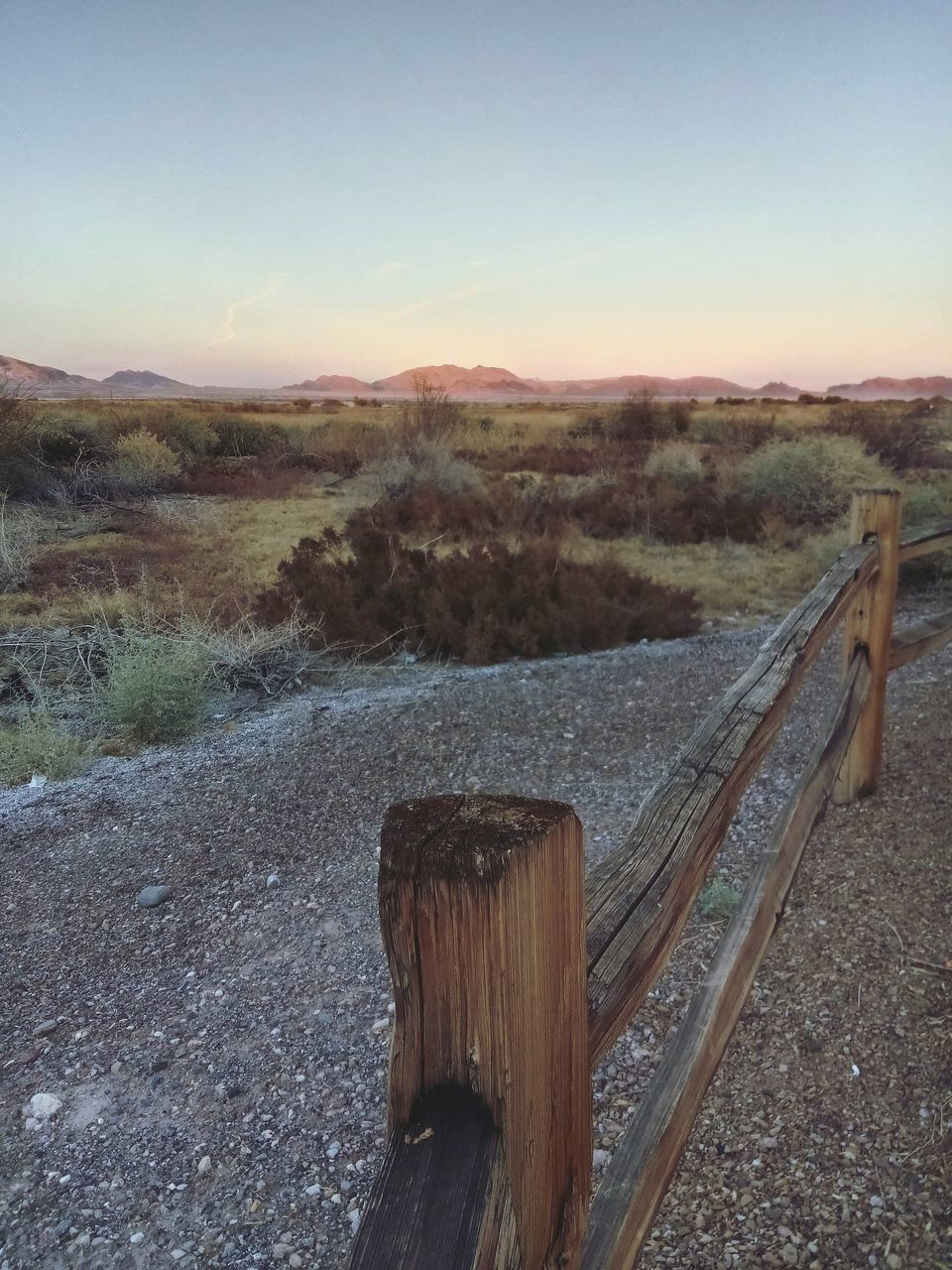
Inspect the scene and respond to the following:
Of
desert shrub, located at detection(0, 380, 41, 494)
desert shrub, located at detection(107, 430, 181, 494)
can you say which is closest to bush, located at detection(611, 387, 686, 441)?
desert shrub, located at detection(107, 430, 181, 494)

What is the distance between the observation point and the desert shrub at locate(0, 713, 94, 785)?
16.3 ft

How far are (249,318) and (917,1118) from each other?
8.33 metres

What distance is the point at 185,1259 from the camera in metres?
1.90

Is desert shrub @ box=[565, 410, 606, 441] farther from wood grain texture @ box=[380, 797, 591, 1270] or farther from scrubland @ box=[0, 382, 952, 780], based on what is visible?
wood grain texture @ box=[380, 797, 591, 1270]

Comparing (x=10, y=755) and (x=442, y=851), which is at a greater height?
(x=442, y=851)

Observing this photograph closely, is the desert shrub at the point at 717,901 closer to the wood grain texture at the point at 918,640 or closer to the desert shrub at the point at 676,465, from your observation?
the wood grain texture at the point at 918,640

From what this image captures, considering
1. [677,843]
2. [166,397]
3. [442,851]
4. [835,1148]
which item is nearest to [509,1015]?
[442,851]

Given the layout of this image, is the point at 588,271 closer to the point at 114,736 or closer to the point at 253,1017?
the point at 114,736

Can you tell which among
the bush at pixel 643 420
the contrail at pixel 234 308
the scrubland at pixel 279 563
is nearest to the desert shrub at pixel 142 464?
the scrubland at pixel 279 563

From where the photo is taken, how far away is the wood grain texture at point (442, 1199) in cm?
61

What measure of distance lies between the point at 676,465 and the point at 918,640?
38.0ft

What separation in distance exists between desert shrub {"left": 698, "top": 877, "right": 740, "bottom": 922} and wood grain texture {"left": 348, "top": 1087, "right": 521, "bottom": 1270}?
242 centimetres

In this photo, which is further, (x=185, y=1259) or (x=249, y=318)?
(x=249, y=318)

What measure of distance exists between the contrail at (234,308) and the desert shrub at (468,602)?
2184mm
